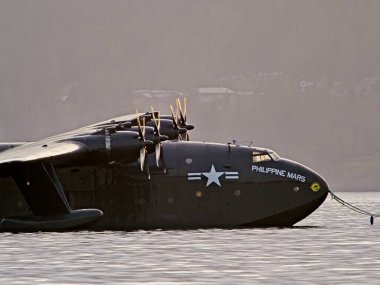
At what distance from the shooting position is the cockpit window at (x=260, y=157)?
240ft

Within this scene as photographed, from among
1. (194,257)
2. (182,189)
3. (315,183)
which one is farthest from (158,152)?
(194,257)

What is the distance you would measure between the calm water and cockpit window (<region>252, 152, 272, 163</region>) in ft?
12.5

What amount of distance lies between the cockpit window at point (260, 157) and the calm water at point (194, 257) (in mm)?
3796

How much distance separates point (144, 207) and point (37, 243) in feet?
31.6

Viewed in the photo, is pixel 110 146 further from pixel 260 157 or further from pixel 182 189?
pixel 260 157

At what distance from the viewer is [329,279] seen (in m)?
47.0

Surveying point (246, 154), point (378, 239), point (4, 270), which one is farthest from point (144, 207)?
point (4, 270)

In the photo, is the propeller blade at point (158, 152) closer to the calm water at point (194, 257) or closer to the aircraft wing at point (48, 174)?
the aircraft wing at point (48, 174)

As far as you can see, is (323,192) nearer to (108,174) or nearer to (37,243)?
(108,174)

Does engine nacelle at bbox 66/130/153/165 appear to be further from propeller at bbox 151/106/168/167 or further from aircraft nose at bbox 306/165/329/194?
aircraft nose at bbox 306/165/329/194

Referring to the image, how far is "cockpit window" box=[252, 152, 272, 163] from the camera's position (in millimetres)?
73131

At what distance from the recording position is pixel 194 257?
55.7 meters

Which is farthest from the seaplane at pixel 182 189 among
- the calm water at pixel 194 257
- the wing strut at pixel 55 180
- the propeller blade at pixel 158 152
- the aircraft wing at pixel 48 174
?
the wing strut at pixel 55 180

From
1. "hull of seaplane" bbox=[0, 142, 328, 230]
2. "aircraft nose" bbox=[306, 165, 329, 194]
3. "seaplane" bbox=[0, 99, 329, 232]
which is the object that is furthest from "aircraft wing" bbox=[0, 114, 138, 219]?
"aircraft nose" bbox=[306, 165, 329, 194]
